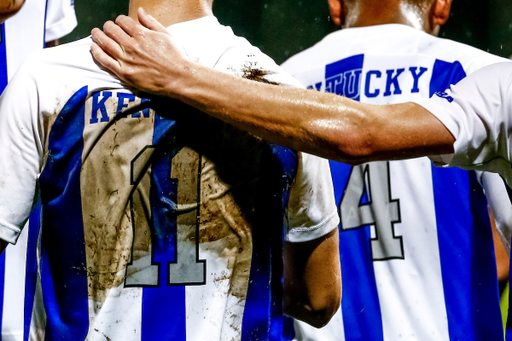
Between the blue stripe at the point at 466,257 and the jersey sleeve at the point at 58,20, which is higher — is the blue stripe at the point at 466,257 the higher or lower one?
the lower one

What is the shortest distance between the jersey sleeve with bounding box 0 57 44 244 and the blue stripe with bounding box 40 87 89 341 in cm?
2

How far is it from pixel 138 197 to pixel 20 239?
0.79 m

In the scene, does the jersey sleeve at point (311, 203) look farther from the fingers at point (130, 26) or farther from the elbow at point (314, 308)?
the fingers at point (130, 26)

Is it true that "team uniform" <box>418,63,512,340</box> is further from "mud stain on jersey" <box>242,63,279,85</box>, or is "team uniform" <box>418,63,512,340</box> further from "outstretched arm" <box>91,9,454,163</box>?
"mud stain on jersey" <box>242,63,279,85</box>

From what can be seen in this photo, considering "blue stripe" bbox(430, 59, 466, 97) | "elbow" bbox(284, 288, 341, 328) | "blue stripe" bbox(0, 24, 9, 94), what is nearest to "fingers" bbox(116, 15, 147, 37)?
"elbow" bbox(284, 288, 341, 328)

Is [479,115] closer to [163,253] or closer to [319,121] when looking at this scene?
[319,121]

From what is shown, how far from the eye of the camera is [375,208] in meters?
1.64

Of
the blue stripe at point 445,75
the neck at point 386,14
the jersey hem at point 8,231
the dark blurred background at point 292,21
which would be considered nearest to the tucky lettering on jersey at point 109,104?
the jersey hem at point 8,231

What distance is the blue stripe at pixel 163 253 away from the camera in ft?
3.35

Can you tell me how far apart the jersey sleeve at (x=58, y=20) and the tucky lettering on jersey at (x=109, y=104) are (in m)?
0.96

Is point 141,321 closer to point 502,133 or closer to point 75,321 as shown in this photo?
point 75,321

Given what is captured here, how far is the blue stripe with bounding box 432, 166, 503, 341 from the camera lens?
5.17ft

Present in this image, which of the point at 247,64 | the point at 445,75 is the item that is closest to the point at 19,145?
the point at 247,64

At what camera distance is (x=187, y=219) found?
40.7 inches
